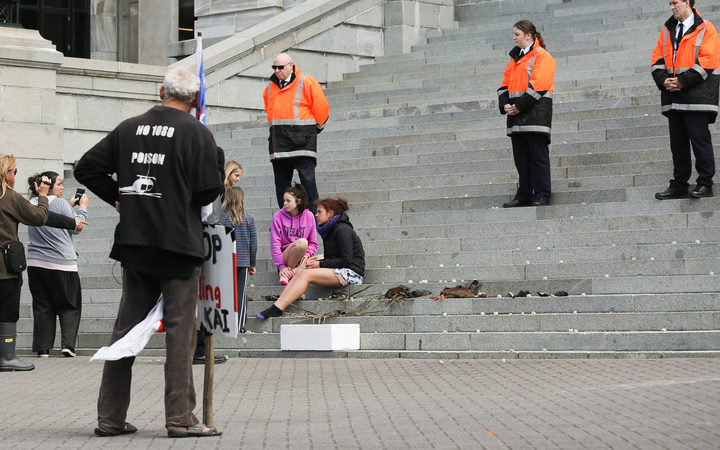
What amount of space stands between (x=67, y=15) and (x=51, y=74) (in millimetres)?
16943

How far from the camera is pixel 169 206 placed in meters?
6.95

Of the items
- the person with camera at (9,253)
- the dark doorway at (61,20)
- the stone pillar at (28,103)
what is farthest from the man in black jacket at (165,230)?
the dark doorway at (61,20)

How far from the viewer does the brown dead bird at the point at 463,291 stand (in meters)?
11.8

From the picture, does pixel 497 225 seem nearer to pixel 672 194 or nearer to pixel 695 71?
pixel 672 194

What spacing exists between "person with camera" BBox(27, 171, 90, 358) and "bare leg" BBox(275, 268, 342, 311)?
6.40 feet

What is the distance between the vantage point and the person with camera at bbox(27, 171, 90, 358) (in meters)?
12.4

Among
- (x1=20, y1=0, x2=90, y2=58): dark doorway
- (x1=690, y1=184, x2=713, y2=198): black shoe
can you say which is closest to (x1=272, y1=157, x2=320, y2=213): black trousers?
(x1=690, y1=184, x2=713, y2=198): black shoe

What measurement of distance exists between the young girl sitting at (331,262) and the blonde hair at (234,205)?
0.73 m

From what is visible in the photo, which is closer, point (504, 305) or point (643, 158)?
point (504, 305)

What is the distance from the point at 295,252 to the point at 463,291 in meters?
1.79

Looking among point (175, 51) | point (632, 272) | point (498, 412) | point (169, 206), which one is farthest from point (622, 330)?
point (175, 51)

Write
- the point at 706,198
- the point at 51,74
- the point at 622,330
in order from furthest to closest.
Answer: the point at 51,74, the point at 706,198, the point at 622,330

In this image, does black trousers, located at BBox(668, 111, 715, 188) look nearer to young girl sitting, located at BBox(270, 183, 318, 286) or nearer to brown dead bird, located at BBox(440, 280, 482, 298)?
brown dead bird, located at BBox(440, 280, 482, 298)

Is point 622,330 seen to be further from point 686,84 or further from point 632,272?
point 686,84
